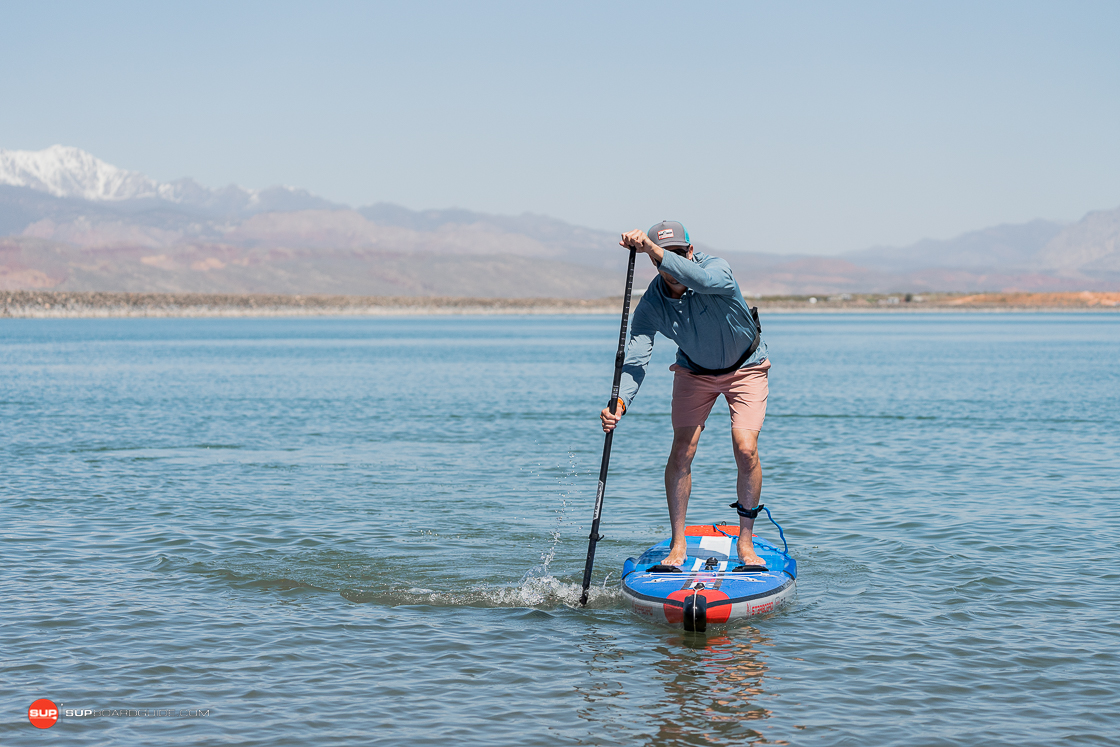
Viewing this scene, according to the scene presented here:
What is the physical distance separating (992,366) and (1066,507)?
132 feet

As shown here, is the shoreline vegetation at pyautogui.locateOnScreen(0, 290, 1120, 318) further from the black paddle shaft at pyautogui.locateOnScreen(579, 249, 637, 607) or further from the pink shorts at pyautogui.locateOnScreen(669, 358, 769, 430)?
the pink shorts at pyautogui.locateOnScreen(669, 358, 769, 430)

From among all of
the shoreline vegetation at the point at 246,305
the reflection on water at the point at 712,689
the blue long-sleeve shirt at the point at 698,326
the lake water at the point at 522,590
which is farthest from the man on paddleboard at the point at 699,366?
the shoreline vegetation at the point at 246,305

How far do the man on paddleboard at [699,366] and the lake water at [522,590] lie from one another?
121 cm

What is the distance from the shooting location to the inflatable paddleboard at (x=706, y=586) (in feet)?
29.1

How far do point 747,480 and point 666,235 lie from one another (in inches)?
86.8

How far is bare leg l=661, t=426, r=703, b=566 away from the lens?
926cm

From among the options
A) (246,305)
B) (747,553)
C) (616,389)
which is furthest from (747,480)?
(246,305)

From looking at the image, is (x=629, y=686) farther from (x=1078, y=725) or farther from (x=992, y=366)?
(x=992, y=366)

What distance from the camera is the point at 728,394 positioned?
30.4ft

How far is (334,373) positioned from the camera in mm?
49031

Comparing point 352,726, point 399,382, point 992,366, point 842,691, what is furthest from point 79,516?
point 992,366

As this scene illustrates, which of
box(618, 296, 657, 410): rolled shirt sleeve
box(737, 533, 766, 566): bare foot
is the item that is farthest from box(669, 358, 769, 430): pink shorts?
box(737, 533, 766, 566): bare foot

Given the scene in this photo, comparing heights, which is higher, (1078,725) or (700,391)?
(700,391)

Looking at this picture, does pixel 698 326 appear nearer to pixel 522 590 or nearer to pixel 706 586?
pixel 706 586
